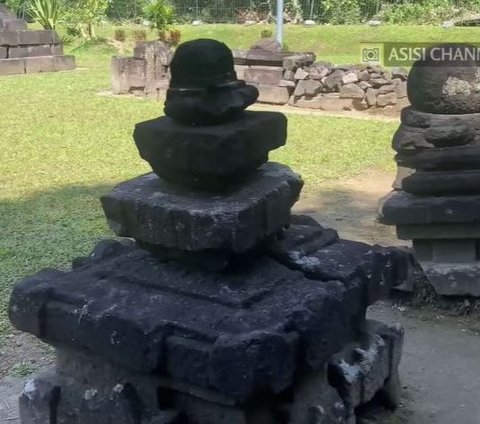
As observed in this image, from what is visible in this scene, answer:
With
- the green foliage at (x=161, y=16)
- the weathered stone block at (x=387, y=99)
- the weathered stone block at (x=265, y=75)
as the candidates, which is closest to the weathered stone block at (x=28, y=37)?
the green foliage at (x=161, y=16)

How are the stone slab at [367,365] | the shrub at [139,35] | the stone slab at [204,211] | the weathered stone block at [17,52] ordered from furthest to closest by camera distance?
the shrub at [139,35] < the weathered stone block at [17,52] < the stone slab at [367,365] < the stone slab at [204,211]

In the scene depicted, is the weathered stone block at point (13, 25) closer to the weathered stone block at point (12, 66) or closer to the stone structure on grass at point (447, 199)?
the weathered stone block at point (12, 66)

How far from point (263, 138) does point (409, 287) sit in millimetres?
2120

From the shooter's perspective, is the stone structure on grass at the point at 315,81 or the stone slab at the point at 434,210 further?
the stone structure on grass at the point at 315,81

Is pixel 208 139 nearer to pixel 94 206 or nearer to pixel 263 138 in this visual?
pixel 263 138

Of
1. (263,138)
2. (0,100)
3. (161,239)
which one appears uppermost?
(263,138)

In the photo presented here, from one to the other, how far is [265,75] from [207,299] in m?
11.5

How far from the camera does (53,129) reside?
1098cm

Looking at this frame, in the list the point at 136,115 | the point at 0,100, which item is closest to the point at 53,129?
the point at 136,115

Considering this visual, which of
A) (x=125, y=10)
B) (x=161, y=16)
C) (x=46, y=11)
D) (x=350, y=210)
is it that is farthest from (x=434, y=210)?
(x=125, y=10)

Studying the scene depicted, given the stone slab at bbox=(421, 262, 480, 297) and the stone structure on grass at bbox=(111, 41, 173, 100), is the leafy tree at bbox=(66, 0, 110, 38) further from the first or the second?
the stone slab at bbox=(421, 262, 480, 297)

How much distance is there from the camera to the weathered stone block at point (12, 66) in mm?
17812

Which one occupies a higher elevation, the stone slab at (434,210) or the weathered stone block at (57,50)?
the stone slab at (434,210)

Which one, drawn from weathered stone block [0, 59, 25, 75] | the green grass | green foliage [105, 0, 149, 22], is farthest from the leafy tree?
green foliage [105, 0, 149, 22]
